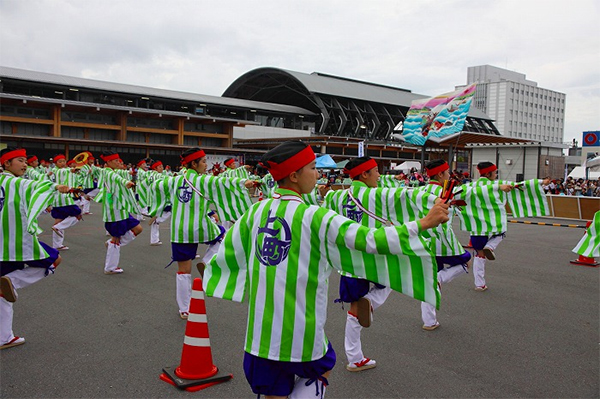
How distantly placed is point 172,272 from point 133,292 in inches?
51.2

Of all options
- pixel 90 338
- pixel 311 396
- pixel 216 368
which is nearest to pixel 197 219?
pixel 90 338

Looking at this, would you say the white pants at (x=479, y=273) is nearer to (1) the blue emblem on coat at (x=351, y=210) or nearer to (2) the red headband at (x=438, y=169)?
(2) the red headband at (x=438, y=169)

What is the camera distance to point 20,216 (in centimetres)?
458

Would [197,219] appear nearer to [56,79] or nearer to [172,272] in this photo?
[172,272]

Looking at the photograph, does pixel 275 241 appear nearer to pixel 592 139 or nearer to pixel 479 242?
pixel 479 242

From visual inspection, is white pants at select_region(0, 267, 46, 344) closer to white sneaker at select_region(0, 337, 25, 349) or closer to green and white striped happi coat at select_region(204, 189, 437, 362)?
white sneaker at select_region(0, 337, 25, 349)

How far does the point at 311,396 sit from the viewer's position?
247 cm

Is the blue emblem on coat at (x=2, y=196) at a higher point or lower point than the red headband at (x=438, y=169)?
lower

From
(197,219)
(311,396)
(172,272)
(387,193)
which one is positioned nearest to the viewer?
(311,396)

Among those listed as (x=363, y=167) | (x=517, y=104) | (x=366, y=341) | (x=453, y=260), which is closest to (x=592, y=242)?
(x=453, y=260)

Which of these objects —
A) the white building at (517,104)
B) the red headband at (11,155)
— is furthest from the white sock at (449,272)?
the white building at (517,104)

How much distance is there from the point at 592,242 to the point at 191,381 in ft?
23.5

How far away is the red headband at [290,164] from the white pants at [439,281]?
3124 mm

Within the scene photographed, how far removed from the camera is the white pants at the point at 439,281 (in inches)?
197
